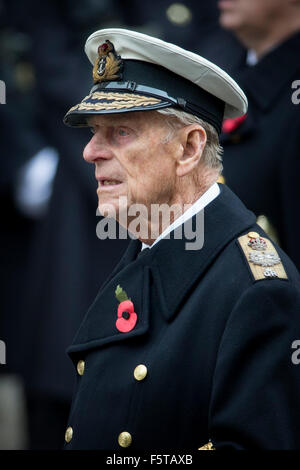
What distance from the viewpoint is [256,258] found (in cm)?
305

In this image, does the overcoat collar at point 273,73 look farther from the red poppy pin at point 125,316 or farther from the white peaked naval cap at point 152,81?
the red poppy pin at point 125,316

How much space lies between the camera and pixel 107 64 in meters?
3.29

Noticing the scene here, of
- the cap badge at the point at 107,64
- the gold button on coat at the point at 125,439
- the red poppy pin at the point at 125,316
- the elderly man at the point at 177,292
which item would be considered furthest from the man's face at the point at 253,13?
the gold button on coat at the point at 125,439

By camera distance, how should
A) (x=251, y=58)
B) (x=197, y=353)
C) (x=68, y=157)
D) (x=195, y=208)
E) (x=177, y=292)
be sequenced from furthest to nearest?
(x=68, y=157) < (x=251, y=58) < (x=195, y=208) < (x=177, y=292) < (x=197, y=353)

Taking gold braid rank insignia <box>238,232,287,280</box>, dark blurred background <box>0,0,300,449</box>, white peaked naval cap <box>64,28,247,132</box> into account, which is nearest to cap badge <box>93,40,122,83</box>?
white peaked naval cap <box>64,28,247,132</box>

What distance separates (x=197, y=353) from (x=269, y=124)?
5.72 ft

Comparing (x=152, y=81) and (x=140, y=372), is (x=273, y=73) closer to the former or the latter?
(x=152, y=81)

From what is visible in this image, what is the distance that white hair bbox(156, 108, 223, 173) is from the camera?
10.3 ft

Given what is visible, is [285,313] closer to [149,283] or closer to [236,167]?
[149,283]

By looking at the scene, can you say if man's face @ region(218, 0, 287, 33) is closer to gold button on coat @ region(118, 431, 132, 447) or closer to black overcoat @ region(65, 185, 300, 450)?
black overcoat @ region(65, 185, 300, 450)

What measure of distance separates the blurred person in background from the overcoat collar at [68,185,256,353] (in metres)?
1.01

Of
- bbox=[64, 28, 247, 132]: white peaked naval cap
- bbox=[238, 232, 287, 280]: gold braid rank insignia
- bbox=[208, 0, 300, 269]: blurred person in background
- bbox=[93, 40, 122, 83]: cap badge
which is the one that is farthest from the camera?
bbox=[208, 0, 300, 269]: blurred person in background

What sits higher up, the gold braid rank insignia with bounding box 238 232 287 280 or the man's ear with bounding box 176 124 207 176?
the man's ear with bounding box 176 124 207 176

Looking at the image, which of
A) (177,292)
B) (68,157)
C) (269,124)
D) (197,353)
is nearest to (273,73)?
(269,124)
